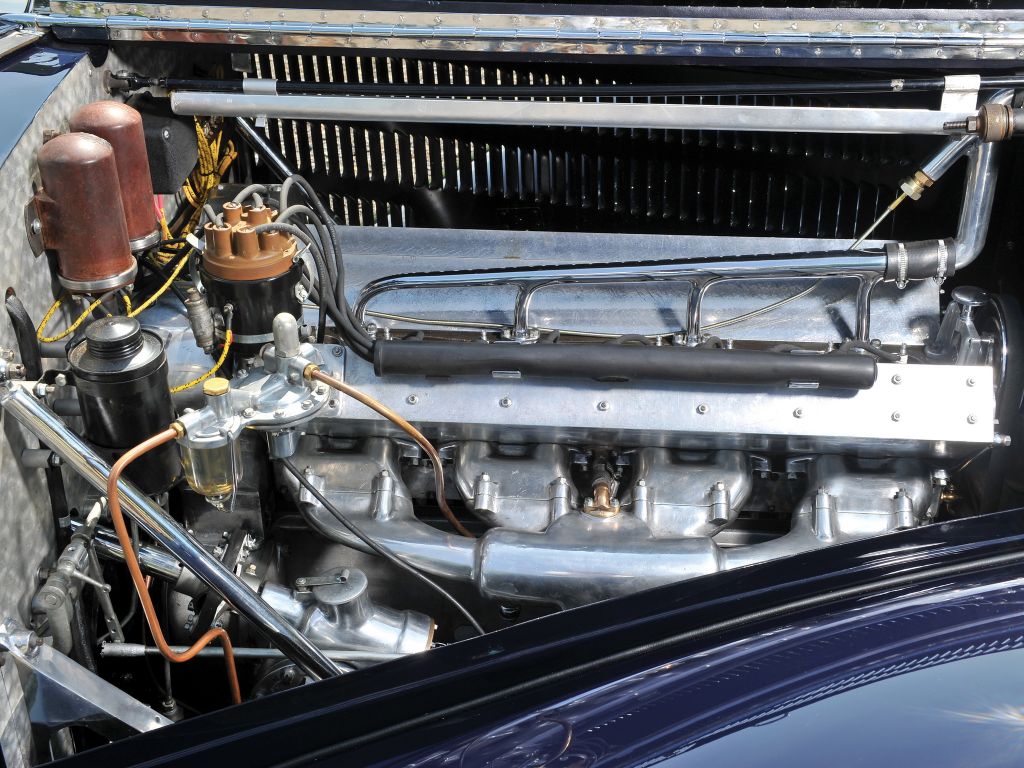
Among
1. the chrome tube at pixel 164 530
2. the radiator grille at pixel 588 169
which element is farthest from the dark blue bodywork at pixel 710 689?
the radiator grille at pixel 588 169

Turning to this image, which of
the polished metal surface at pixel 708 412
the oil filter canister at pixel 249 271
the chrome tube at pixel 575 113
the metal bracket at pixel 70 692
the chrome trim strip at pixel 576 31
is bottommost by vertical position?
the metal bracket at pixel 70 692

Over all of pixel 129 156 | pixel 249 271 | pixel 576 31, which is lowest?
pixel 249 271

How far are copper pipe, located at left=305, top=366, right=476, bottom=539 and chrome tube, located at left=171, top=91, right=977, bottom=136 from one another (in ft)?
1.46

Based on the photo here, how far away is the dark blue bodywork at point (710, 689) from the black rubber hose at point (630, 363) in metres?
0.40

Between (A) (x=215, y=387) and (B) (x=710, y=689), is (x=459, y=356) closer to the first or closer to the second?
(A) (x=215, y=387)

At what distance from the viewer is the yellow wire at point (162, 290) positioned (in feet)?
5.07

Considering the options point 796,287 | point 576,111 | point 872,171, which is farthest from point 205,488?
point 872,171

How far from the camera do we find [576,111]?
1562mm

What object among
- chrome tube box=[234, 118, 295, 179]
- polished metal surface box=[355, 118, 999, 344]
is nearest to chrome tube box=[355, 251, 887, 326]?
polished metal surface box=[355, 118, 999, 344]

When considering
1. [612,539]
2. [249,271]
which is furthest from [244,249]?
[612,539]

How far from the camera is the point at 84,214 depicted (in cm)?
139

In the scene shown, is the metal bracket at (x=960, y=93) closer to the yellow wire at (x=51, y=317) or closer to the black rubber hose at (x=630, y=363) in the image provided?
the black rubber hose at (x=630, y=363)

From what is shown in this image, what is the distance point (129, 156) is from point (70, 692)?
75 centimetres

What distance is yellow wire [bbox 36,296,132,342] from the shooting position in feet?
4.70
